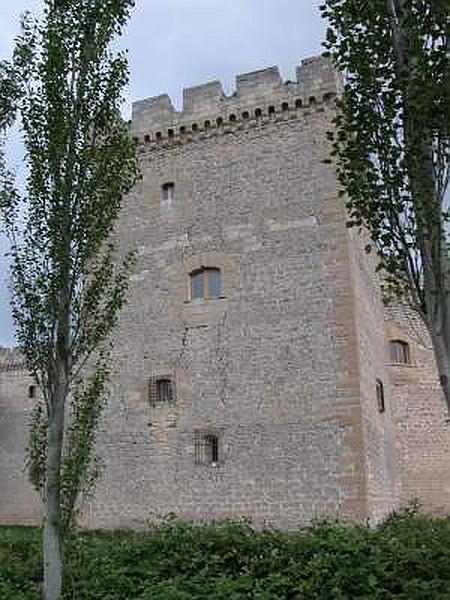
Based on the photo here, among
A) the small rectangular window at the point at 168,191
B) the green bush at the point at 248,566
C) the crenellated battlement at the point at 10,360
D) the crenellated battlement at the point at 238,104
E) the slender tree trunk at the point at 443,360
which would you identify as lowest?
the green bush at the point at 248,566

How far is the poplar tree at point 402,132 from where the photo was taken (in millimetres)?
6109

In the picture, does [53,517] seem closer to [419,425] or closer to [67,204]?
[67,204]

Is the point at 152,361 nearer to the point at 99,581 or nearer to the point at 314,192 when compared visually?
the point at 314,192

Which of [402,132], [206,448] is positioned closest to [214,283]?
[206,448]

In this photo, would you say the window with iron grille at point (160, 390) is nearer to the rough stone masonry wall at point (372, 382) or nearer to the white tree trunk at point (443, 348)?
the rough stone masonry wall at point (372, 382)

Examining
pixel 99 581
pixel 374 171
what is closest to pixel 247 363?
pixel 99 581

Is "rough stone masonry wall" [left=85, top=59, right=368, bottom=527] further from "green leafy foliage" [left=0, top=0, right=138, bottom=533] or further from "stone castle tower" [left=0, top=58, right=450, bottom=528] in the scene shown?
"green leafy foliage" [left=0, top=0, right=138, bottom=533]

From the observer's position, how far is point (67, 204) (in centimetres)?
720

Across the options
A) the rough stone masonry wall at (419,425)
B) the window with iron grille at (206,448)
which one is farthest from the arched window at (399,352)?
the window with iron grille at (206,448)

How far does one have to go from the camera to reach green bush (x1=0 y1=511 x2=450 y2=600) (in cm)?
723

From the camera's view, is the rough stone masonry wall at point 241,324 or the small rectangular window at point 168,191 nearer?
the rough stone masonry wall at point 241,324

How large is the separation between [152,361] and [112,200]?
7100 millimetres

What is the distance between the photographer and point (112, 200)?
24.4 feet

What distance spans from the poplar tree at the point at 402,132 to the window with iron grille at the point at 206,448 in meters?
7.39
